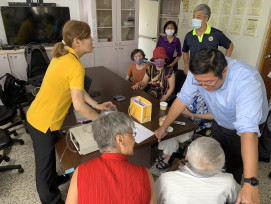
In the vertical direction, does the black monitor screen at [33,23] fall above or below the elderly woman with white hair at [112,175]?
above

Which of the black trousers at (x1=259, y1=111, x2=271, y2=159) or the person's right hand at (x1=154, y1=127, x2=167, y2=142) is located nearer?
the person's right hand at (x1=154, y1=127, x2=167, y2=142)

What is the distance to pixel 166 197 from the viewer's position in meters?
1.12

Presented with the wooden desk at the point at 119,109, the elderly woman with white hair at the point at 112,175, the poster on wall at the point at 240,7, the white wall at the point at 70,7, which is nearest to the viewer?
the elderly woman with white hair at the point at 112,175

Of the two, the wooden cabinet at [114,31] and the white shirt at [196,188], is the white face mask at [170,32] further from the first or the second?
the white shirt at [196,188]

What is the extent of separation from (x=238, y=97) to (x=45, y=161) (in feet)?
4.58

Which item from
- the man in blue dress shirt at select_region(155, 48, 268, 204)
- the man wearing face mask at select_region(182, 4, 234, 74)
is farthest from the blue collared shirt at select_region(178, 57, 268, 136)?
the man wearing face mask at select_region(182, 4, 234, 74)

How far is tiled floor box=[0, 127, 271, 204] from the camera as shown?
1.93m

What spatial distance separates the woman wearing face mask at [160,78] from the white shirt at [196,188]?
1480 millimetres

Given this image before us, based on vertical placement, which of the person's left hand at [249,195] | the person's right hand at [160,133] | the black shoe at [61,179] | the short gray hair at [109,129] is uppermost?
the short gray hair at [109,129]

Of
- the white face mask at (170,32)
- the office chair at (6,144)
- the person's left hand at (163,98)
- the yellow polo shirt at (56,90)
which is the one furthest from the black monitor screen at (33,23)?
the yellow polo shirt at (56,90)

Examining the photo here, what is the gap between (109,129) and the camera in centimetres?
98

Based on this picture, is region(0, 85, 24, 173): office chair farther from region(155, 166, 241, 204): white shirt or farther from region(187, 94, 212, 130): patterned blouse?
region(187, 94, 212, 130): patterned blouse

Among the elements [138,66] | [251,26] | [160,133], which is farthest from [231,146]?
[251,26]

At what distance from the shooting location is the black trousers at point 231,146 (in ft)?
5.06
